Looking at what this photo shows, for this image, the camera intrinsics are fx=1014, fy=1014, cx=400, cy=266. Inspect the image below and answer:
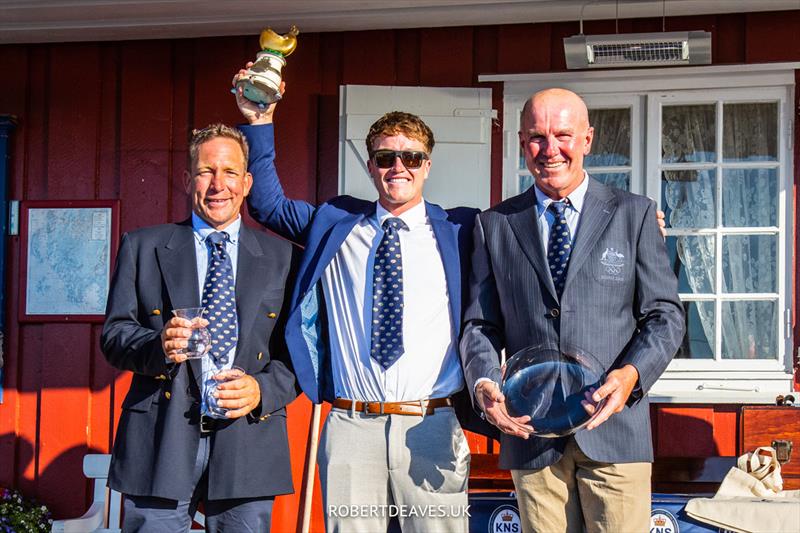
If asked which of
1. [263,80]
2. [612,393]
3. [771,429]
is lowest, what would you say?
[771,429]

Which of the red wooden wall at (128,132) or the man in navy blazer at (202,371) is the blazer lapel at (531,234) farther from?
the red wooden wall at (128,132)

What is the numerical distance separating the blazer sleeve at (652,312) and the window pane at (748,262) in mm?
2228

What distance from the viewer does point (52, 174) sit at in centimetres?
534

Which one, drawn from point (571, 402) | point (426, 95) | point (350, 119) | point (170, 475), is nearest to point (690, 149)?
point (426, 95)

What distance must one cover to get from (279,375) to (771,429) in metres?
2.40

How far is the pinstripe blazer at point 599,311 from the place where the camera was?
2742mm

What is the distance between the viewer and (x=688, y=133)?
4992mm

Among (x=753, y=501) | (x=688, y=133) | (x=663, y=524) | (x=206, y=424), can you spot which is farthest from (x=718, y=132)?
(x=206, y=424)

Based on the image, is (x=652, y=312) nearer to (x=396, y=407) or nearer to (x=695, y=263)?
(x=396, y=407)

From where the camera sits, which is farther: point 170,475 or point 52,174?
point 52,174

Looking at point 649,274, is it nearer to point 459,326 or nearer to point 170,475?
point 459,326

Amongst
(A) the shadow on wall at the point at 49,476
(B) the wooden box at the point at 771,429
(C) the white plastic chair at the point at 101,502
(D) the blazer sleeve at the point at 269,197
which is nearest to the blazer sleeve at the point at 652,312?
(D) the blazer sleeve at the point at 269,197

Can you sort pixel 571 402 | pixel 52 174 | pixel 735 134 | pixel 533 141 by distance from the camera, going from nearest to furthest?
pixel 571 402 < pixel 533 141 < pixel 735 134 < pixel 52 174

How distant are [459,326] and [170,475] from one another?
943 millimetres
